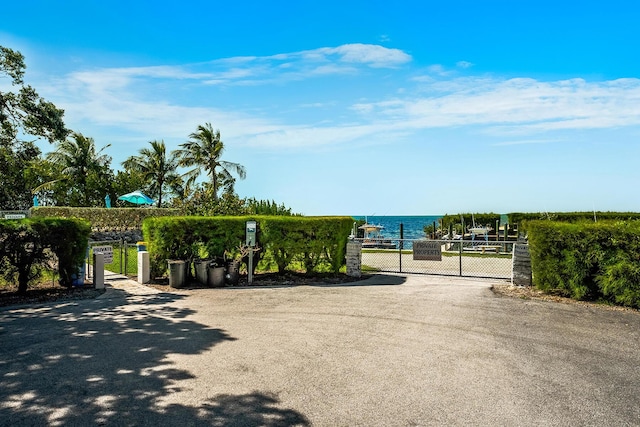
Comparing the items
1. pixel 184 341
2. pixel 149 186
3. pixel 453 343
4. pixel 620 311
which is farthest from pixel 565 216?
pixel 149 186

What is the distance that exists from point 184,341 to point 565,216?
93.9ft

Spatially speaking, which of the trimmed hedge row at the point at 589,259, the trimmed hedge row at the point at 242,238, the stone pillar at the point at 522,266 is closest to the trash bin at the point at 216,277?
the trimmed hedge row at the point at 242,238

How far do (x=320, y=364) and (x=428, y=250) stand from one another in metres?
9.68

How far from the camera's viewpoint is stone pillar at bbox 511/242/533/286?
11938 millimetres

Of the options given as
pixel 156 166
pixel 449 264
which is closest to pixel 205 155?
pixel 156 166

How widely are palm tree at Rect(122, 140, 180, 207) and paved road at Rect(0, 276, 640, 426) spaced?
39522 millimetres

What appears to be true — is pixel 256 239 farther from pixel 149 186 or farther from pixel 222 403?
pixel 149 186

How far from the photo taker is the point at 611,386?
5.32 m

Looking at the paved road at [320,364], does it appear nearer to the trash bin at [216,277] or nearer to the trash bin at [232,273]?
the trash bin at [216,277]

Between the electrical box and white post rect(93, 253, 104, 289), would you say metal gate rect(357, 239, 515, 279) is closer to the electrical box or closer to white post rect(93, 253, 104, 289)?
the electrical box

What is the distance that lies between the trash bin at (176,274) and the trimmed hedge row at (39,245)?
2495mm

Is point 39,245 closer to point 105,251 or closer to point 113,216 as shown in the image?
point 105,251

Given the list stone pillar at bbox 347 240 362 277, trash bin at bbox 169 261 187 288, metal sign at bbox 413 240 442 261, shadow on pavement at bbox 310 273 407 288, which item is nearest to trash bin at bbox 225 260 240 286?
trash bin at bbox 169 261 187 288

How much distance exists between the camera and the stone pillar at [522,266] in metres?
11.9
